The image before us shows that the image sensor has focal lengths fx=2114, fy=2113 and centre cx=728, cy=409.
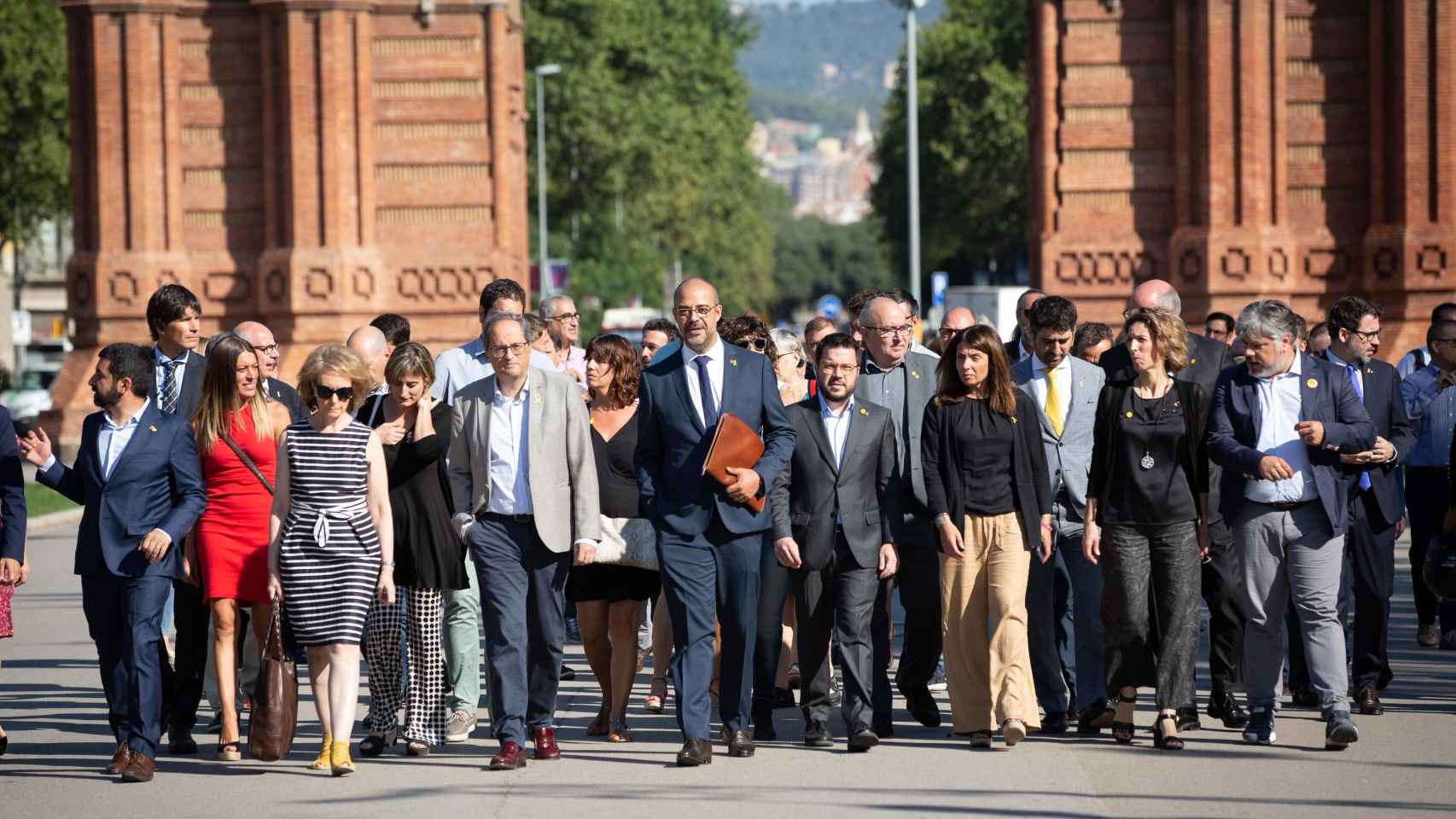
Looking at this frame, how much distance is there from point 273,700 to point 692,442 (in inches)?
88.8

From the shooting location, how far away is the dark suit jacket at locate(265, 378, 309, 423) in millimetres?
11172

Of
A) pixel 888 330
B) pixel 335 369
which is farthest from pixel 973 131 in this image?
pixel 335 369

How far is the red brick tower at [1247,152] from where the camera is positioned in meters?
23.6

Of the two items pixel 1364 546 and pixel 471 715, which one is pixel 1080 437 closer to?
pixel 1364 546

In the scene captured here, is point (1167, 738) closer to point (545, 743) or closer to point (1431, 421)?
point (545, 743)

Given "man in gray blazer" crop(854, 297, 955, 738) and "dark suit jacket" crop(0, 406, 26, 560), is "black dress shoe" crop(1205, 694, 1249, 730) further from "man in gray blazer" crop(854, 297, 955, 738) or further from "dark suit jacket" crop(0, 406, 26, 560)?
"dark suit jacket" crop(0, 406, 26, 560)

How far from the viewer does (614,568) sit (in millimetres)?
10586

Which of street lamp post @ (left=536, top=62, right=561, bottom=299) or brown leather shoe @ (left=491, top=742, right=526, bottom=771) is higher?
street lamp post @ (left=536, top=62, right=561, bottom=299)

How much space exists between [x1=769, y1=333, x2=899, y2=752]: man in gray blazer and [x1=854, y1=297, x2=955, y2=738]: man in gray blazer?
22 centimetres

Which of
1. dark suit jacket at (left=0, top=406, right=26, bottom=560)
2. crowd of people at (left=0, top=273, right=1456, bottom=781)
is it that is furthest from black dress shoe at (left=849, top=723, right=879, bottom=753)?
dark suit jacket at (left=0, top=406, right=26, bottom=560)

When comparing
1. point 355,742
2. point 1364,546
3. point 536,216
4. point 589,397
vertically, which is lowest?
point 355,742

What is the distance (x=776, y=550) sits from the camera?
10055 millimetres

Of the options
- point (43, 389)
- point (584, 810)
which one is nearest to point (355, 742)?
point (584, 810)

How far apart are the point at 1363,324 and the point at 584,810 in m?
5.72
